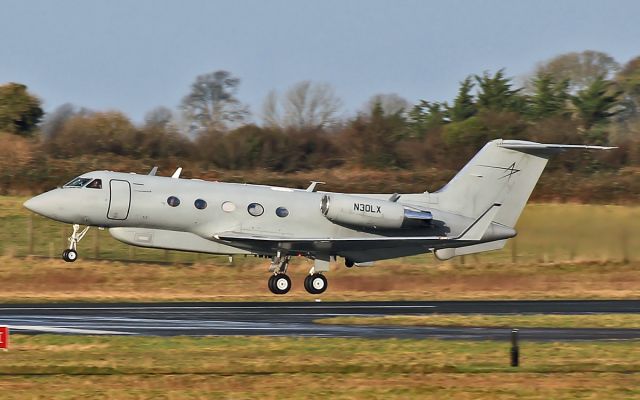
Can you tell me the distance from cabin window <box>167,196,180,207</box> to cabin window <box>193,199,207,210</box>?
0.48 metres

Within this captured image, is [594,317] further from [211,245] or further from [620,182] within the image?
[620,182]

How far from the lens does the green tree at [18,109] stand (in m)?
68.8

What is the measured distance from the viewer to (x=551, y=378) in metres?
16.3

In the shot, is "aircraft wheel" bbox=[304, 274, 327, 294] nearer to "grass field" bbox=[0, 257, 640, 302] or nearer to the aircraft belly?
"grass field" bbox=[0, 257, 640, 302]

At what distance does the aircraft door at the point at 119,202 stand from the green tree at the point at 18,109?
3943cm

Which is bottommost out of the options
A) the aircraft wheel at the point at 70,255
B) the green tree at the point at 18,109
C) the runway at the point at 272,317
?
the runway at the point at 272,317

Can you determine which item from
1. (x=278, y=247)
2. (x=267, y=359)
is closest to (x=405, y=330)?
(x=267, y=359)

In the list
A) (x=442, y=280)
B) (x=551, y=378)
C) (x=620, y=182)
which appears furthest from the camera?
(x=620, y=182)

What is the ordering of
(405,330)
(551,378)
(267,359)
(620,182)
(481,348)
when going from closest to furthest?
(551,378) < (267,359) < (481,348) < (405,330) < (620,182)

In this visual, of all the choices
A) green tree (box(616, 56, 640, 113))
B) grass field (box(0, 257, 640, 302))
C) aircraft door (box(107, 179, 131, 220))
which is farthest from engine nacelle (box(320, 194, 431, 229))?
green tree (box(616, 56, 640, 113))

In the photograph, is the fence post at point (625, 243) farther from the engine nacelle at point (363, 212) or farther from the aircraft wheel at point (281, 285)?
the aircraft wheel at point (281, 285)

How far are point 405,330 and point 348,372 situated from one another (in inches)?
240

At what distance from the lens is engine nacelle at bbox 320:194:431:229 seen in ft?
106

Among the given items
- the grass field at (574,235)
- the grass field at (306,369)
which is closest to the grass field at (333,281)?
the grass field at (574,235)
